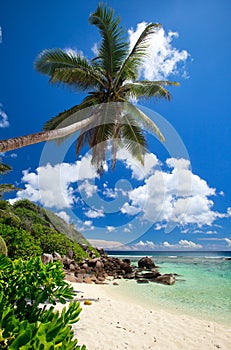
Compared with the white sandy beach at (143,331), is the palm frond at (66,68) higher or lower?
higher

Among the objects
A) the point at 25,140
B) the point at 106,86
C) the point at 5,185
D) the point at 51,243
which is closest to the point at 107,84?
the point at 106,86

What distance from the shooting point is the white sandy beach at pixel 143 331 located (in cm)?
453

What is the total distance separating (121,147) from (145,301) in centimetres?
706

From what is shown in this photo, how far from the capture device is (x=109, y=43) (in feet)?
33.4

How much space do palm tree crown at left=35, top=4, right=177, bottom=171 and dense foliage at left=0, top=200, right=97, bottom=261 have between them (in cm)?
581

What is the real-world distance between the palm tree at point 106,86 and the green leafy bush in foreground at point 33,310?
A: 7.40m

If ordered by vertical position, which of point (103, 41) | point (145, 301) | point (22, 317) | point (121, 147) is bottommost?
point (22, 317)

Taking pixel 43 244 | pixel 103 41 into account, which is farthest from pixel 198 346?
pixel 43 244

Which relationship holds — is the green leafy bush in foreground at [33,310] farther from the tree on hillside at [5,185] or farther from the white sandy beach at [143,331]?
the tree on hillside at [5,185]

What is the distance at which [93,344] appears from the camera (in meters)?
4.30

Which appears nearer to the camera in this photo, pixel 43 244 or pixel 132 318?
pixel 132 318

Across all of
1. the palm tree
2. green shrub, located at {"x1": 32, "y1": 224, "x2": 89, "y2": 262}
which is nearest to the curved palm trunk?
the palm tree

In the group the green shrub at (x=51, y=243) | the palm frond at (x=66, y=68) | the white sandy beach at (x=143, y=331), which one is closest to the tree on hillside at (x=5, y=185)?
the green shrub at (x=51, y=243)

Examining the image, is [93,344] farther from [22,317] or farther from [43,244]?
[43,244]
